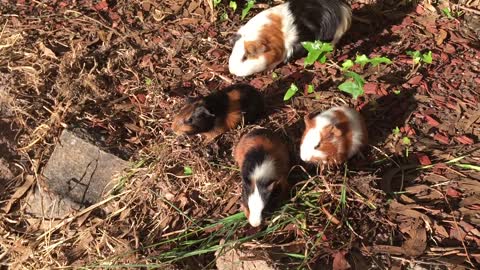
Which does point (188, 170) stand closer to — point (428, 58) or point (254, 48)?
point (254, 48)

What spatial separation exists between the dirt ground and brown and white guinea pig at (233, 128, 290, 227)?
12 centimetres

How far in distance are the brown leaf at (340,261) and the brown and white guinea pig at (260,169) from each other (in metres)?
0.44

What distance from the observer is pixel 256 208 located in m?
2.58

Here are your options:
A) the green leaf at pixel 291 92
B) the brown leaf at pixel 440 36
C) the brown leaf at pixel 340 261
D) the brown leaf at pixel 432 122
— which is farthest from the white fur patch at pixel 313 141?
the brown leaf at pixel 440 36

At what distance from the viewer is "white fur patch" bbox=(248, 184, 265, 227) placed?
2.58m

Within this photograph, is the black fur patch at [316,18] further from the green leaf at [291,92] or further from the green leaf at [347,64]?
the green leaf at [291,92]

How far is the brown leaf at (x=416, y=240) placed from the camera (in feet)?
8.22

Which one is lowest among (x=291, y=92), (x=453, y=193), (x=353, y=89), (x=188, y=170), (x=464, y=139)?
(x=188, y=170)

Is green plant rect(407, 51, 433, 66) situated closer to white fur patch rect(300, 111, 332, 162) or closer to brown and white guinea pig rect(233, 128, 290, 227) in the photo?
white fur patch rect(300, 111, 332, 162)

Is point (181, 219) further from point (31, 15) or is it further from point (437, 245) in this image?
point (31, 15)

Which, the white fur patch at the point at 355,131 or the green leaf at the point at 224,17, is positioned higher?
the green leaf at the point at 224,17

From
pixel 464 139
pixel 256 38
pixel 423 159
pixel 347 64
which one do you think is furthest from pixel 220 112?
pixel 464 139

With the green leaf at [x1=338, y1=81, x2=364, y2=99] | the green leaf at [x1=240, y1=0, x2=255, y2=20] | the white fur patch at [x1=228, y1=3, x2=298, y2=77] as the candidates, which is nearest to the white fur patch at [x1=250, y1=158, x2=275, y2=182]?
the green leaf at [x1=338, y1=81, x2=364, y2=99]

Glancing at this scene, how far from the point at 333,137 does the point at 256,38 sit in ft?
3.39
